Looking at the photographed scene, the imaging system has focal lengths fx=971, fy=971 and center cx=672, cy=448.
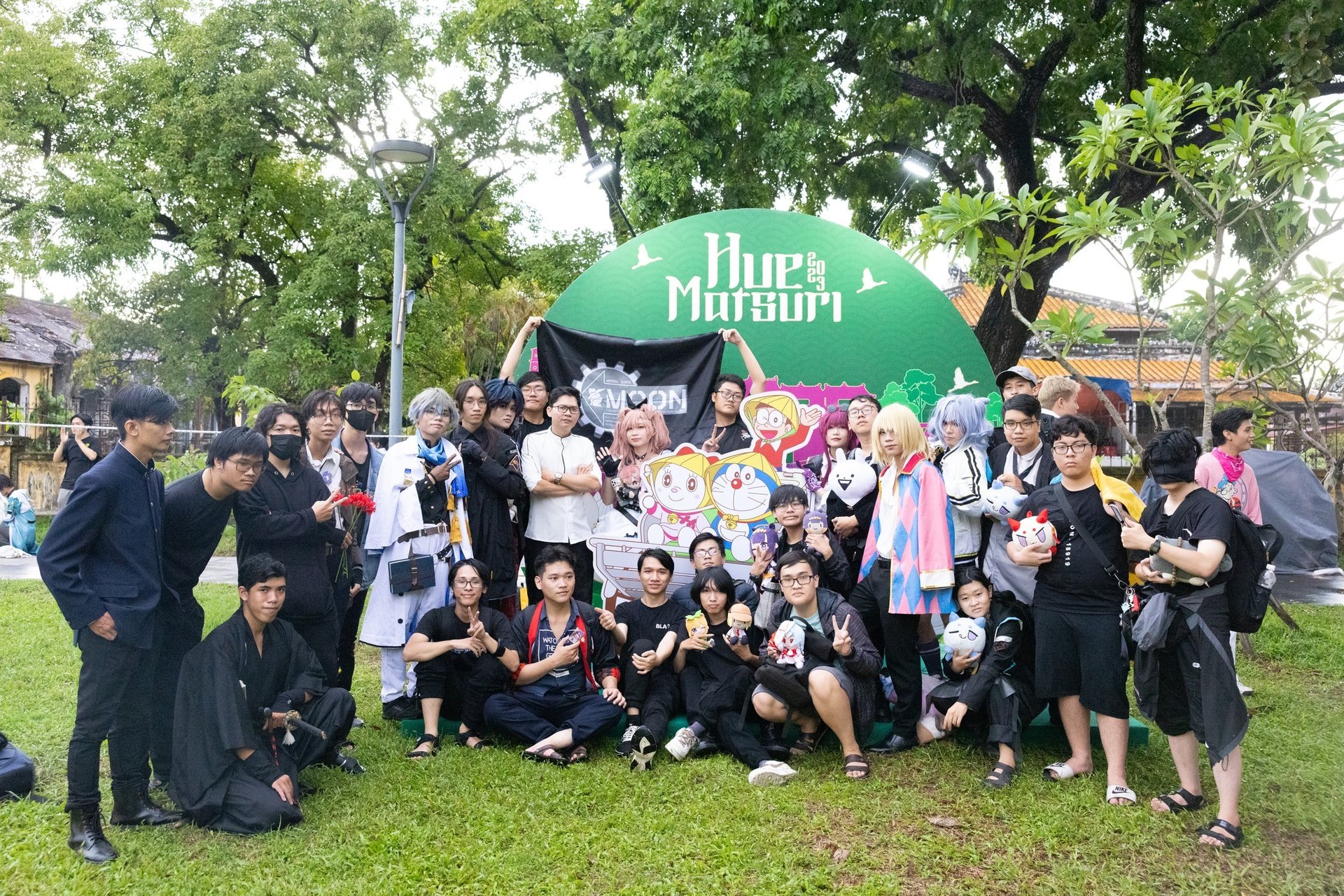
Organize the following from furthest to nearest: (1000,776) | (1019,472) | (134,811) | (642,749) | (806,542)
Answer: (806,542) < (1019,472) < (642,749) < (1000,776) < (134,811)

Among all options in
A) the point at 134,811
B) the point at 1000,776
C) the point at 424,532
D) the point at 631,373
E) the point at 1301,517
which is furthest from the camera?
the point at 1301,517

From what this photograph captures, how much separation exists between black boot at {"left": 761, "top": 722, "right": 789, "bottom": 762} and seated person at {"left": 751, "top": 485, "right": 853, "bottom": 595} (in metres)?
0.76

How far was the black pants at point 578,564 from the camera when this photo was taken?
578 centimetres

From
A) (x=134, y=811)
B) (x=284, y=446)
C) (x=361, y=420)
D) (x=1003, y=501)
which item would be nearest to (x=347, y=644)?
(x=361, y=420)

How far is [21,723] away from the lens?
5.55 metres

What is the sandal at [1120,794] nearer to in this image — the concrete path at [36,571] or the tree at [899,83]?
the tree at [899,83]

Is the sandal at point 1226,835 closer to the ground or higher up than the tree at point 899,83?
closer to the ground

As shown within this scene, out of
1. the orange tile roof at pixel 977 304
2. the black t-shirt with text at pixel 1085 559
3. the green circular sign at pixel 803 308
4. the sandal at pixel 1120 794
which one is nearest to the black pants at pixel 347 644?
the green circular sign at pixel 803 308

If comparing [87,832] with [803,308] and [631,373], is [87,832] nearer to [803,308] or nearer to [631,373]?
[631,373]

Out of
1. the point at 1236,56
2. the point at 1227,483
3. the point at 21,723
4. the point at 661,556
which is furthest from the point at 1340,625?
the point at 21,723

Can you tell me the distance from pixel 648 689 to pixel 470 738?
3.23ft

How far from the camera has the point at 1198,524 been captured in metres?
3.90

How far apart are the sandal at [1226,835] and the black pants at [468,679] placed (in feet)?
10.9

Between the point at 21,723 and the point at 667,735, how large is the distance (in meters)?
3.73
